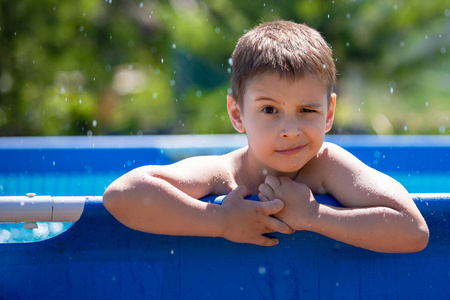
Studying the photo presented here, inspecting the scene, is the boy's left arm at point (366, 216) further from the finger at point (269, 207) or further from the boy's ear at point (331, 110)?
the boy's ear at point (331, 110)

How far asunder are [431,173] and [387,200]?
227 centimetres

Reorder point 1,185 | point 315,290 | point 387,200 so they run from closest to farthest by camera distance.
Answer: point 387,200 → point 315,290 → point 1,185

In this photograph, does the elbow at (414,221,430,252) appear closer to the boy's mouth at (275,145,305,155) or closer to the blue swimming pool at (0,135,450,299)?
the blue swimming pool at (0,135,450,299)

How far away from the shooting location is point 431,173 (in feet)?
13.1

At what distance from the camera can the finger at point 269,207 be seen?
1866 mm

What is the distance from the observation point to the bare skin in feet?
6.11

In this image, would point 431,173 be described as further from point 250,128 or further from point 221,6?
point 221,6

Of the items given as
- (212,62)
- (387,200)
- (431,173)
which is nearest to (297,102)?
(387,200)

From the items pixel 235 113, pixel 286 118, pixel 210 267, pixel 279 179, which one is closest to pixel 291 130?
pixel 286 118

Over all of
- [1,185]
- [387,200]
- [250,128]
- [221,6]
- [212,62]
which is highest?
[221,6]

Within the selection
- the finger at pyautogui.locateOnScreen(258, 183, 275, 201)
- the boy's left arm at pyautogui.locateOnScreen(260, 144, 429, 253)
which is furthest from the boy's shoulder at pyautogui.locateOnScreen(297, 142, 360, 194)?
the finger at pyautogui.locateOnScreen(258, 183, 275, 201)

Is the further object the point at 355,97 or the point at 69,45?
the point at 69,45

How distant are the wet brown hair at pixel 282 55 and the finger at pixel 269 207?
42 centimetres

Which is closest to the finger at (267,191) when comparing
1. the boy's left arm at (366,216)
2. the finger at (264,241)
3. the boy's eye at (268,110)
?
the boy's left arm at (366,216)
